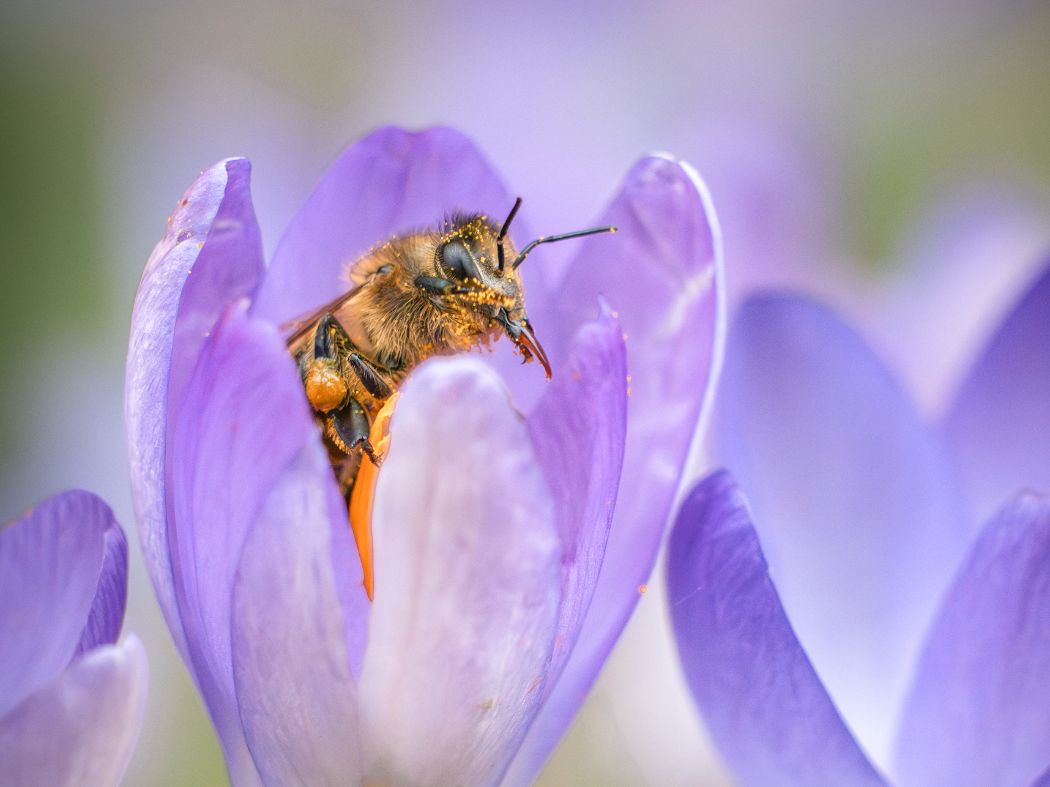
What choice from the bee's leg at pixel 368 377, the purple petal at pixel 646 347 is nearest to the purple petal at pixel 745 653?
the purple petal at pixel 646 347

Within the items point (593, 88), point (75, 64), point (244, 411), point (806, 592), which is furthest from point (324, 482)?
point (75, 64)

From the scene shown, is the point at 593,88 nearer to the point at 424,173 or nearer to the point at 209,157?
the point at 209,157

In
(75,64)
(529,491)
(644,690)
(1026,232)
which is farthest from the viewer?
(75,64)

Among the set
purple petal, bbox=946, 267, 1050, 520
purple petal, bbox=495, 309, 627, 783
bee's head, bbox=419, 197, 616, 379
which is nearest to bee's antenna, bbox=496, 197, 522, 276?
bee's head, bbox=419, 197, 616, 379

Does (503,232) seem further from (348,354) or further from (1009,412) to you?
(1009,412)

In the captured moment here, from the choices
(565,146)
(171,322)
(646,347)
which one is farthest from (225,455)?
(565,146)

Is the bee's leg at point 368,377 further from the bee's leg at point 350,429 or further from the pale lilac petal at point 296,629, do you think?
the pale lilac petal at point 296,629
